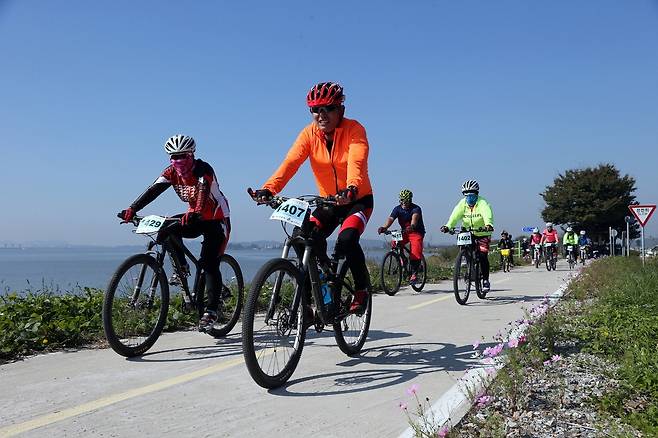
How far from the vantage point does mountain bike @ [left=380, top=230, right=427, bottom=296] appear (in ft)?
37.2

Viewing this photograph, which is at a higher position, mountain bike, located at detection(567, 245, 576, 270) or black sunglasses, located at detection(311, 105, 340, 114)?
black sunglasses, located at detection(311, 105, 340, 114)

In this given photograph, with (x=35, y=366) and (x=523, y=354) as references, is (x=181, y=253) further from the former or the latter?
(x=523, y=354)

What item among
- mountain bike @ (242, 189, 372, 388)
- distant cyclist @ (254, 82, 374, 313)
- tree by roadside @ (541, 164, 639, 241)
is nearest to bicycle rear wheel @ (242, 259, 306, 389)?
mountain bike @ (242, 189, 372, 388)

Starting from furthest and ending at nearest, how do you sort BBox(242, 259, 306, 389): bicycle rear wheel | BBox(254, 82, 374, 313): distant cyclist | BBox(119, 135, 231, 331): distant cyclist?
BBox(119, 135, 231, 331): distant cyclist → BBox(254, 82, 374, 313): distant cyclist → BBox(242, 259, 306, 389): bicycle rear wheel

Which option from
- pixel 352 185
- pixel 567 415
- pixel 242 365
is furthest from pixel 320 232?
pixel 567 415

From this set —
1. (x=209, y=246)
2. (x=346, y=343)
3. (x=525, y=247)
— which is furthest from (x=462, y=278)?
(x=525, y=247)

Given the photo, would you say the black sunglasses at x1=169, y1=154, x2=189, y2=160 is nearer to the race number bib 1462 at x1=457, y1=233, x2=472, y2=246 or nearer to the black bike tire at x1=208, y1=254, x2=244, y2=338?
the black bike tire at x1=208, y1=254, x2=244, y2=338

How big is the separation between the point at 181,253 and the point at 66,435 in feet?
8.69

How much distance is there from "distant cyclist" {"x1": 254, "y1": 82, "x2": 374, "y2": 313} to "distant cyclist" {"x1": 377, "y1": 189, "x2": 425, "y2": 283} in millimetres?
6849

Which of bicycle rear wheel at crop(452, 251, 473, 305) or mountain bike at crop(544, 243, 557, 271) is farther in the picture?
mountain bike at crop(544, 243, 557, 271)

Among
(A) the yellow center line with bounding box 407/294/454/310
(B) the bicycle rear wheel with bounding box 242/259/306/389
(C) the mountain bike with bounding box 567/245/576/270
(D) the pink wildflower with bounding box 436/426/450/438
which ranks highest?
(C) the mountain bike with bounding box 567/245/576/270

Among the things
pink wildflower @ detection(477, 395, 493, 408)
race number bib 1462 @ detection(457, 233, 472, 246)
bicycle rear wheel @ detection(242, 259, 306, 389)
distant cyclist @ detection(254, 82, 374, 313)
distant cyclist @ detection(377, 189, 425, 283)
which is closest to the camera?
pink wildflower @ detection(477, 395, 493, 408)

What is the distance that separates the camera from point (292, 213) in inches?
168

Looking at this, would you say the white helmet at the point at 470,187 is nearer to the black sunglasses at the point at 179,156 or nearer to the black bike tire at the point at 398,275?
the black bike tire at the point at 398,275
